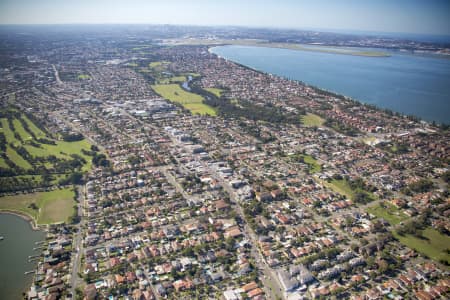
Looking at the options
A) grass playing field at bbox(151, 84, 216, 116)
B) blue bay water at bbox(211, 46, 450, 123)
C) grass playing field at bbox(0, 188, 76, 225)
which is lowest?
grass playing field at bbox(0, 188, 76, 225)

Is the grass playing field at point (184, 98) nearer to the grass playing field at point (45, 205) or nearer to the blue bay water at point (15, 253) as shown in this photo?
the grass playing field at point (45, 205)

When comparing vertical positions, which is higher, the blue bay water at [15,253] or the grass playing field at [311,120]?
the grass playing field at [311,120]

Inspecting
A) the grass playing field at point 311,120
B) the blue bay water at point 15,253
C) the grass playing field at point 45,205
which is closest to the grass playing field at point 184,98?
the grass playing field at point 311,120

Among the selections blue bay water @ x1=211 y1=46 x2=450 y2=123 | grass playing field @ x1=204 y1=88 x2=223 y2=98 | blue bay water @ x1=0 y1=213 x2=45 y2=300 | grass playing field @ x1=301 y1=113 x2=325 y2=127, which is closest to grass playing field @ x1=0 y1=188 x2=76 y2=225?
blue bay water @ x1=0 y1=213 x2=45 y2=300

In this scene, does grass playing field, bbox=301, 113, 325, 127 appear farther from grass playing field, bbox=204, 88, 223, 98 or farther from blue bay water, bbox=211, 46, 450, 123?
grass playing field, bbox=204, 88, 223, 98

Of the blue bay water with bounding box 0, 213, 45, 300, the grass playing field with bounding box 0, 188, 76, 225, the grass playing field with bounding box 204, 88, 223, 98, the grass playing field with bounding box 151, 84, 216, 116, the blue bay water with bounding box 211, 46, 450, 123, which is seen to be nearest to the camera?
the blue bay water with bounding box 0, 213, 45, 300

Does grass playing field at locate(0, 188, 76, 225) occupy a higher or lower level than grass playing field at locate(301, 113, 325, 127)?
lower

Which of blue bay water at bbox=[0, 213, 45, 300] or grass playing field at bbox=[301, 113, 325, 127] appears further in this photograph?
grass playing field at bbox=[301, 113, 325, 127]

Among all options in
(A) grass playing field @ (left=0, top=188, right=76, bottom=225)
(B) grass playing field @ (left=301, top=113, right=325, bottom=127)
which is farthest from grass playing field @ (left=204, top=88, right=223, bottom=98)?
(A) grass playing field @ (left=0, top=188, right=76, bottom=225)

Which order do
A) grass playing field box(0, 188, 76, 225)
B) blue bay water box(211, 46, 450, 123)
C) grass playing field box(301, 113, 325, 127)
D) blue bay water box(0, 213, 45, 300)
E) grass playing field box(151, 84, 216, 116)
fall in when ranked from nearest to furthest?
1. blue bay water box(0, 213, 45, 300)
2. grass playing field box(0, 188, 76, 225)
3. grass playing field box(301, 113, 325, 127)
4. grass playing field box(151, 84, 216, 116)
5. blue bay water box(211, 46, 450, 123)
